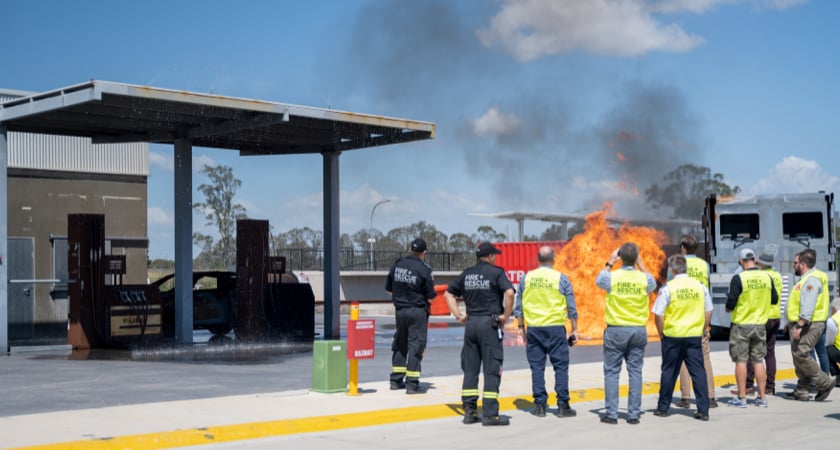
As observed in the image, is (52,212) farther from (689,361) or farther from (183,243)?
(689,361)

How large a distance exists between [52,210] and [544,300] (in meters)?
18.8

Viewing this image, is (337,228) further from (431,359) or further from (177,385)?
(177,385)

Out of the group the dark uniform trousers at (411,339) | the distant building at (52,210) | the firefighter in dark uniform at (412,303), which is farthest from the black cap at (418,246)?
the distant building at (52,210)

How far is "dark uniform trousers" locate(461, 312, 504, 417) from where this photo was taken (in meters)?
10.4

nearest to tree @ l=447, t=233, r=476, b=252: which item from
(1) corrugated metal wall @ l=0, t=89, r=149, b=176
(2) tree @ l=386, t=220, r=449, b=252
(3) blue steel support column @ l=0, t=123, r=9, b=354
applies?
(2) tree @ l=386, t=220, r=449, b=252

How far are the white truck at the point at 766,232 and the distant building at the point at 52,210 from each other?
15677mm

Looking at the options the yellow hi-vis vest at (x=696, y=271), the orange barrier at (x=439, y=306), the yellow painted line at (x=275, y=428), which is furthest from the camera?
the orange barrier at (x=439, y=306)

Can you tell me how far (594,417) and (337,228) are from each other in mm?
13401

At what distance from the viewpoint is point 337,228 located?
2373 centimetres

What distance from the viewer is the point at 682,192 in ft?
97.3

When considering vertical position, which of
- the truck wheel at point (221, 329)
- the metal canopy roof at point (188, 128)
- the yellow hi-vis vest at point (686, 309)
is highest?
the metal canopy roof at point (188, 128)

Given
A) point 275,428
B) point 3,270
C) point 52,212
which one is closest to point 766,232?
point 275,428

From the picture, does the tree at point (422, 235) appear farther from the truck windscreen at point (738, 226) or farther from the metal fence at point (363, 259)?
the truck windscreen at point (738, 226)

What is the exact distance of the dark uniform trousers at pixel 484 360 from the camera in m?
10.4
